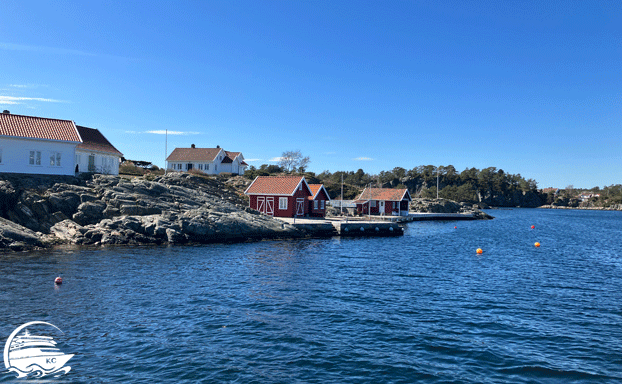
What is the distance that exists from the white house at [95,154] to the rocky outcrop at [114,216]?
563 centimetres

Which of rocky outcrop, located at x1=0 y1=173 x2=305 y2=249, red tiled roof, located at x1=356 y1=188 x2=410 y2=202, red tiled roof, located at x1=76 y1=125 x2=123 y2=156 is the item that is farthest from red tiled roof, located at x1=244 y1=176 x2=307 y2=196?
red tiled roof, located at x1=356 y1=188 x2=410 y2=202

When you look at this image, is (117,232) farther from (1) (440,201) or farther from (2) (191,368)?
(1) (440,201)

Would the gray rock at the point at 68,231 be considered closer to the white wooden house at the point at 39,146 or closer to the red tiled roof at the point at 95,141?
the white wooden house at the point at 39,146

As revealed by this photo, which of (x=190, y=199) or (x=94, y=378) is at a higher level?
(x=190, y=199)

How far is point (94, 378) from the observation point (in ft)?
36.4

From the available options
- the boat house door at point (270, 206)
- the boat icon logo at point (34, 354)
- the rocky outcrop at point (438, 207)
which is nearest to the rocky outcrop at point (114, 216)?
the boat house door at point (270, 206)

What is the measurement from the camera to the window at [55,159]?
41.2 m

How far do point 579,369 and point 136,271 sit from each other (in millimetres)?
22581

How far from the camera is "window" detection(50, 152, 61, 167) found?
41219 mm

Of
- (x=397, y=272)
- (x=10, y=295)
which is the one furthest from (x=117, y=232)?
(x=397, y=272)

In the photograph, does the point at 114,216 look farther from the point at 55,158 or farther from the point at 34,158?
the point at 34,158

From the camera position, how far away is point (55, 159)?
1631 inches

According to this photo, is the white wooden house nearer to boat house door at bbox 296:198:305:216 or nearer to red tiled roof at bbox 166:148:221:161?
boat house door at bbox 296:198:305:216

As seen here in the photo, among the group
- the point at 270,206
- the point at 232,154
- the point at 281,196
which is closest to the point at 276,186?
the point at 281,196
